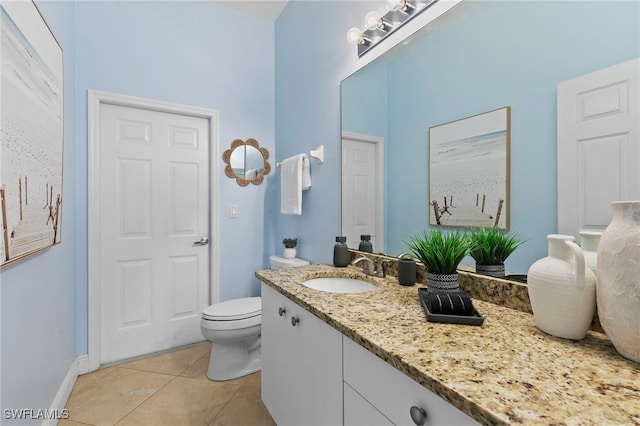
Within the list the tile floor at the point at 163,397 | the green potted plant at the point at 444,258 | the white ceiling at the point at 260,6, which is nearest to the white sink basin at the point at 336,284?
the green potted plant at the point at 444,258

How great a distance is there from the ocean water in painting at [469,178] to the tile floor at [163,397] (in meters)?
1.42

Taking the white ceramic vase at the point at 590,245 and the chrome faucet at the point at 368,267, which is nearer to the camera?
the white ceramic vase at the point at 590,245

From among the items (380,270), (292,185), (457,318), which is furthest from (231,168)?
(457,318)

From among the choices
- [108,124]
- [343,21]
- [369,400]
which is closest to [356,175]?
[343,21]

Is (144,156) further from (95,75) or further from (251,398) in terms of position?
(251,398)

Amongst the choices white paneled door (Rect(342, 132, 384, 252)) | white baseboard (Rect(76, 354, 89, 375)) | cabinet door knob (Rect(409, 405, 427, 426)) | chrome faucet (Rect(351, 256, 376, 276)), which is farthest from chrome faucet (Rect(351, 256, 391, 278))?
white baseboard (Rect(76, 354, 89, 375))

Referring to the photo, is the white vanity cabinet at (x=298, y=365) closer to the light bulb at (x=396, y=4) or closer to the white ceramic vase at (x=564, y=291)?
the white ceramic vase at (x=564, y=291)

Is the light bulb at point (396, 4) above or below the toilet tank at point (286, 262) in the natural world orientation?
above

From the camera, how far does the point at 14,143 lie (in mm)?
1058

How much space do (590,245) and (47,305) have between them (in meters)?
2.16

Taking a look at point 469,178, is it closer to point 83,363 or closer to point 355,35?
point 355,35

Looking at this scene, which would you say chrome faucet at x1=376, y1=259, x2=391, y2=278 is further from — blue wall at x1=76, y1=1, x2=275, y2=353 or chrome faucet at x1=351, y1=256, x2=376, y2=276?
blue wall at x1=76, y1=1, x2=275, y2=353

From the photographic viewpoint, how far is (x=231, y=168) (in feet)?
8.41

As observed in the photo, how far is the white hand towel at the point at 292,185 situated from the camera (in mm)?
2219
